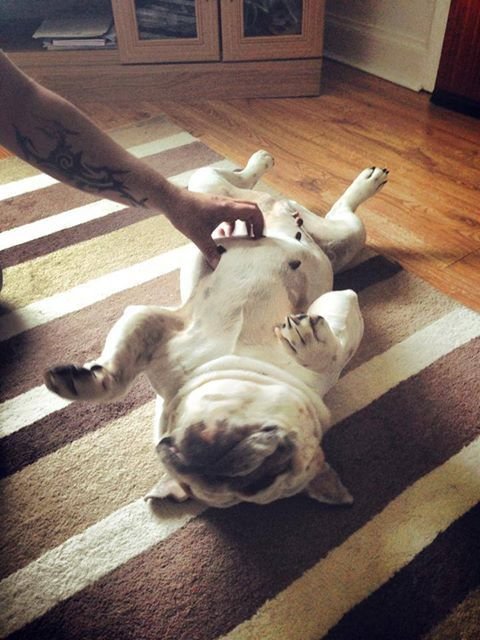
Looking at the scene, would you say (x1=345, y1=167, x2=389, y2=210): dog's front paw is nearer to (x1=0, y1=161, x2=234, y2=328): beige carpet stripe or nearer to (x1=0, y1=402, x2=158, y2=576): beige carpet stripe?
(x1=0, y1=161, x2=234, y2=328): beige carpet stripe

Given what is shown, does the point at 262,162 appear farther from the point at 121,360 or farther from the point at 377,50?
the point at 377,50

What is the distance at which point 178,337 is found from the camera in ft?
3.10

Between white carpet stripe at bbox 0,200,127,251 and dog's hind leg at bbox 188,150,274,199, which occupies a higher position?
dog's hind leg at bbox 188,150,274,199

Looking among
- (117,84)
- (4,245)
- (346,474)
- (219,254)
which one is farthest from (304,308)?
A: (117,84)

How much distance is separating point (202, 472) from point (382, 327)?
659 millimetres

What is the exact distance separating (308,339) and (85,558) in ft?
1.62

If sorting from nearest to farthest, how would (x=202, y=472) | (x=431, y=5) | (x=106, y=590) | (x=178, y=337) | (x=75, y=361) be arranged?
(x=202, y=472)
(x=106, y=590)
(x=178, y=337)
(x=75, y=361)
(x=431, y=5)

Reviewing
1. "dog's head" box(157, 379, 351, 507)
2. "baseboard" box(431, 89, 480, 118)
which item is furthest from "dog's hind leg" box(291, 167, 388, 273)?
"baseboard" box(431, 89, 480, 118)

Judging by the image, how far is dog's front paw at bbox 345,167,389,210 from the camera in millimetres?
1449

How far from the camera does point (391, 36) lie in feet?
7.72

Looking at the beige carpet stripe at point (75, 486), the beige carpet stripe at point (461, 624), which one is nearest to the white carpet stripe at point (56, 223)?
Answer: the beige carpet stripe at point (75, 486)

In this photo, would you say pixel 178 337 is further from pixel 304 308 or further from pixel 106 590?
pixel 106 590

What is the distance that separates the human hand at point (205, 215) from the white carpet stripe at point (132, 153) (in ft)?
2.72

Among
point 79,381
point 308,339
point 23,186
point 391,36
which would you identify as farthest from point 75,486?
point 391,36
